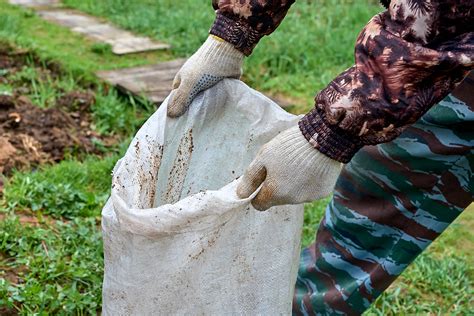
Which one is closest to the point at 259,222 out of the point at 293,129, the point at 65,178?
the point at 293,129

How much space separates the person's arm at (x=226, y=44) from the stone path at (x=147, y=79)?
2.52 metres

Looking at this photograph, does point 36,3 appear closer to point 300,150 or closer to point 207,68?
point 207,68

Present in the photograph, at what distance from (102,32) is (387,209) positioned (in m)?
4.43

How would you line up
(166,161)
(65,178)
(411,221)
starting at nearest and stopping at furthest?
1. (166,161)
2. (411,221)
3. (65,178)

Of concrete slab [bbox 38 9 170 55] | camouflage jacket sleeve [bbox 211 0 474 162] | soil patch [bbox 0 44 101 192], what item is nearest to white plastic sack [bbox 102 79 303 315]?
camouflage jacket sleeve [bbox 211 0 474 162]

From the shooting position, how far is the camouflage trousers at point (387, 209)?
2.43 m

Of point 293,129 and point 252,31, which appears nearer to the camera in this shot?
point 293,129

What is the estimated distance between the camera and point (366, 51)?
1894 mm

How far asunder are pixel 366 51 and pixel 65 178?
2.25 m

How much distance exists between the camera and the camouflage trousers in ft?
7.96

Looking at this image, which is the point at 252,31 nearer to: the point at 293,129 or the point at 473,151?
the point at 293,129

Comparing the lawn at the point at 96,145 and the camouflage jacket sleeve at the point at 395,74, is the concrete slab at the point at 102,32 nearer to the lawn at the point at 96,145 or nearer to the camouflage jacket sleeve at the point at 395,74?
the lawn at the point at 96,145

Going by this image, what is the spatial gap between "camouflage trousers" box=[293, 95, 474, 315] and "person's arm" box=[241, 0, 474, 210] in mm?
500

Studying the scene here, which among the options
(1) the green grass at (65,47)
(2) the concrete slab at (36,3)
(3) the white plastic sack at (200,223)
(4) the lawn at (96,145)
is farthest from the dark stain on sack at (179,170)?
(2) the concrete slab at (36,3)
